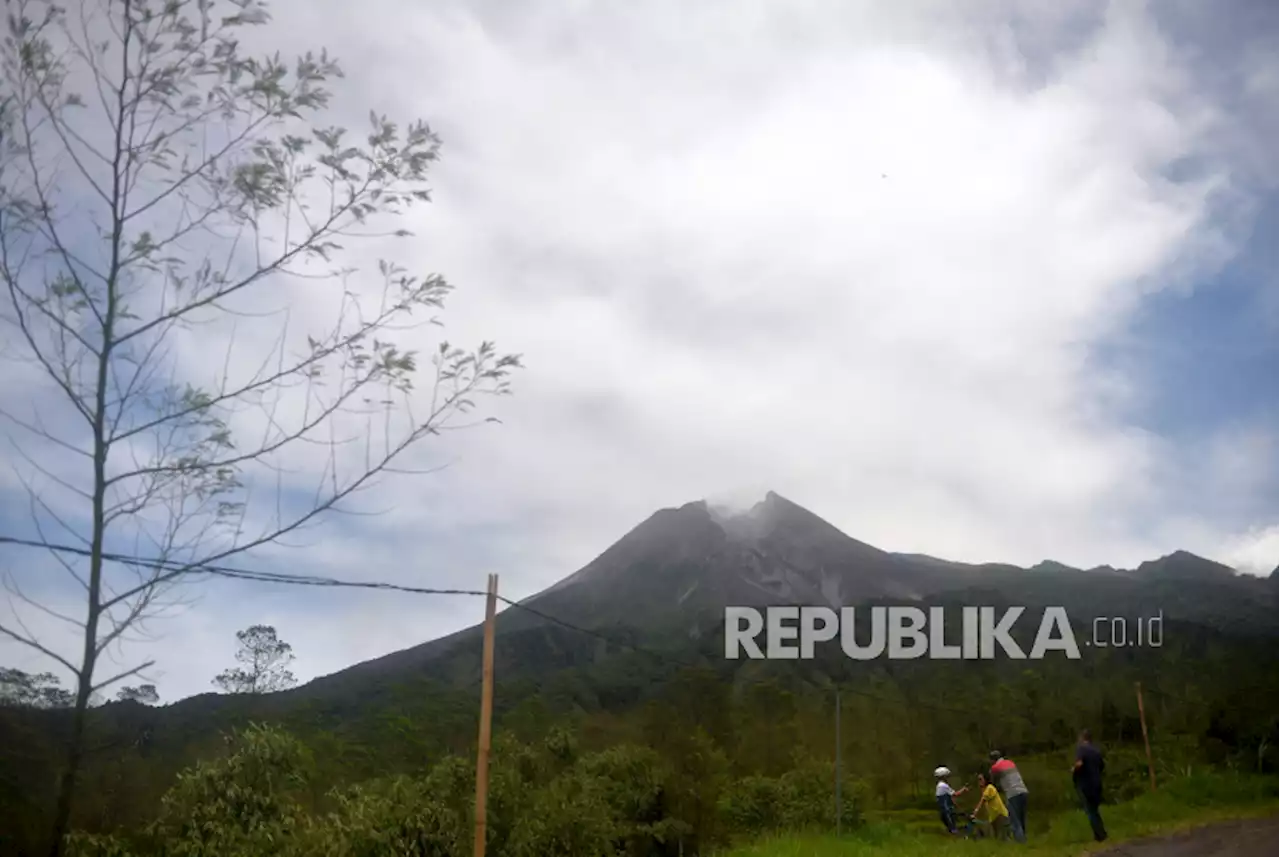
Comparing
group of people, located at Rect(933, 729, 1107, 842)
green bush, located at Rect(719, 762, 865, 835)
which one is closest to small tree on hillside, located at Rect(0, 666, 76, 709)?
group of people, located at Rect(933, 729, 1107, 842)

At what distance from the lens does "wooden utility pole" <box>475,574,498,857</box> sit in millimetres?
9664

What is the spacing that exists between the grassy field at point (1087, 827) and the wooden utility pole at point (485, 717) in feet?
18.3

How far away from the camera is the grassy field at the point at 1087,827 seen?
14242 millimetres

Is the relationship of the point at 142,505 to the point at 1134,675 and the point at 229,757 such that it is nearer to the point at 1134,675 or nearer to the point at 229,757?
Result: the point at 229,757

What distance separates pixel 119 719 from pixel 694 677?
31303mm

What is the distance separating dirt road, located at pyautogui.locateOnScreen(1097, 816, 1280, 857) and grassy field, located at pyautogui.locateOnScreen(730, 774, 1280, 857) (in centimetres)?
47

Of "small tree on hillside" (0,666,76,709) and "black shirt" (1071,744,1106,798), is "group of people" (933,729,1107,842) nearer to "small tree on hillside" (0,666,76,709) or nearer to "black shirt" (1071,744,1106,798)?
"black shirt" (1071,744,1106,798)

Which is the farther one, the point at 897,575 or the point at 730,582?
the point at 897,575

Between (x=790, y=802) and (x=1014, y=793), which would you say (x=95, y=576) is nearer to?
(x=1014, y=793)

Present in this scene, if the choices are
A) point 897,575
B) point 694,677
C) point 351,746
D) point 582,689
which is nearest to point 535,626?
point 582,689

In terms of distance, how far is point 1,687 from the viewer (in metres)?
6.41

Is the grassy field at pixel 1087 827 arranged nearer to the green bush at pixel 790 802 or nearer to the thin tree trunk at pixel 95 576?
the green bush at pixel 790 802

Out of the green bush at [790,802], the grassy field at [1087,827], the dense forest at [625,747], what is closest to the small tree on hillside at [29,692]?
the dense forest at [625,747]

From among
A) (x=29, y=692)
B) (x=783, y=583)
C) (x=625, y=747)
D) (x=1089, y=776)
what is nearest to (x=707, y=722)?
(x=625, y=747)
